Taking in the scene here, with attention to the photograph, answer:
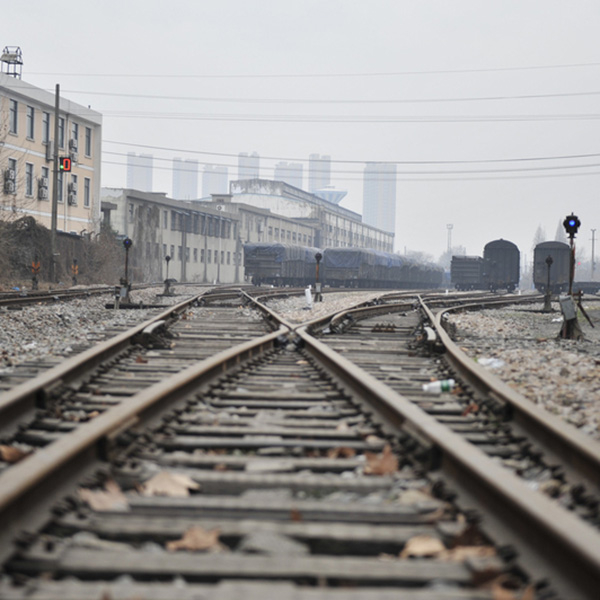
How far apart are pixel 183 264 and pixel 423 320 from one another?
179 ft

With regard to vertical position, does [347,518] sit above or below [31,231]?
below

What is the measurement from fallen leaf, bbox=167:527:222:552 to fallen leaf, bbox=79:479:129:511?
0.42 meters

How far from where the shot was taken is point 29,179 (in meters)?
46.2

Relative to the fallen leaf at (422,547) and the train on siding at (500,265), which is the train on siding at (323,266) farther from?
the fallen leaf at (422,547)

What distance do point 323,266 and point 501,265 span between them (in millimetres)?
11347

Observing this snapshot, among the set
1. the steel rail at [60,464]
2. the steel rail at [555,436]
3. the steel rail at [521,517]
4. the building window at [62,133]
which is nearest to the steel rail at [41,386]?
the steel rail at [60,464]

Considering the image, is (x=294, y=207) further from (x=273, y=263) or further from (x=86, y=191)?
(x=273, y=263)

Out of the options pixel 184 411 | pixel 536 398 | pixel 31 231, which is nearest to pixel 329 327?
pixel 536 398

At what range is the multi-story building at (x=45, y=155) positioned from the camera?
43.2m

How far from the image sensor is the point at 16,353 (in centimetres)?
844

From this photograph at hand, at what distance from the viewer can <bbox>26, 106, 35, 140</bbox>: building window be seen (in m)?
45.8

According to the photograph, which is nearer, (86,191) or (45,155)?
(45,155)

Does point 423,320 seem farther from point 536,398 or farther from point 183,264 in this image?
point 183,264

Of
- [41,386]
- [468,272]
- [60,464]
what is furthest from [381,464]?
[468,272]
